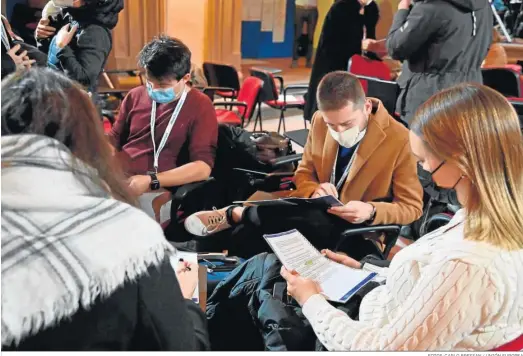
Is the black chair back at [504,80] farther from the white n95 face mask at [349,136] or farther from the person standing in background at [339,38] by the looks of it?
the white n95 face mask at [349,136]

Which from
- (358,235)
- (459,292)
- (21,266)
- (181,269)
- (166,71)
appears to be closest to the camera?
(21,266)

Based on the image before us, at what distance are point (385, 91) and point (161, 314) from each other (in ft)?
9.64

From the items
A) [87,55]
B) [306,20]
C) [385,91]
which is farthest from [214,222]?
[306,20]

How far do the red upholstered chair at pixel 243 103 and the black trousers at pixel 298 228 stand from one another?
1772 millimetres

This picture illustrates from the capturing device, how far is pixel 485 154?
1.22 m

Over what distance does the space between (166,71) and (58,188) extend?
1.56 m

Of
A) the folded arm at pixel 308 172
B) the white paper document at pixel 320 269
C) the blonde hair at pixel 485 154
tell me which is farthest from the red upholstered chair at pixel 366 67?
the blonde hair at pixel 485 154

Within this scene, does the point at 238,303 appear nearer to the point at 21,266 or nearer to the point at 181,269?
the point at 181,269

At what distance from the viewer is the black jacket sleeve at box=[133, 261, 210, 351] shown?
0.97 meters

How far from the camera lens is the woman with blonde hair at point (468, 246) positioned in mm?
A: 1159

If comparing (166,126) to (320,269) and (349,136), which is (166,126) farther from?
(320,269)

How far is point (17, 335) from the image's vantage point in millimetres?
956

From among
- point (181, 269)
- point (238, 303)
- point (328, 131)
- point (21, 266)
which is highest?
point (21, 266)

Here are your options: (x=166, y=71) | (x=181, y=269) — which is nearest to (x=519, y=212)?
(x=181, y=269)
